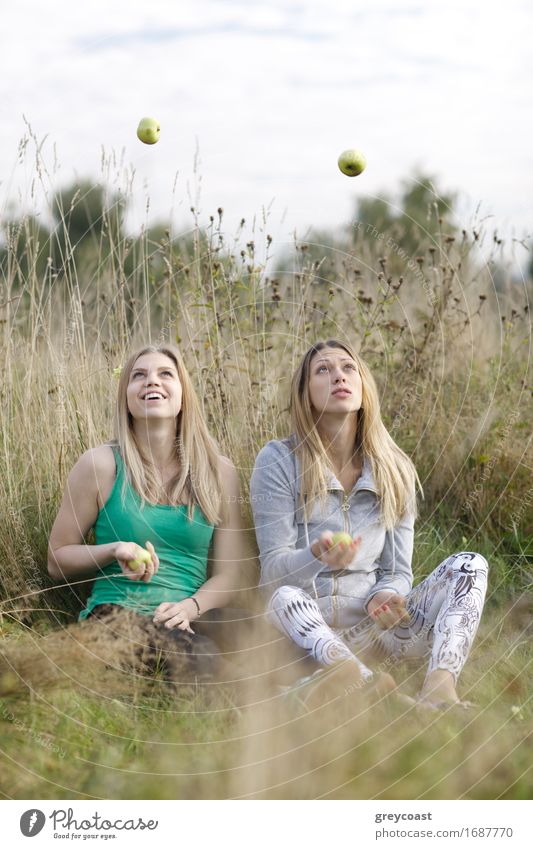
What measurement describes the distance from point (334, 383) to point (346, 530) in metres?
0.53

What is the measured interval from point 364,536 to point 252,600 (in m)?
0.51

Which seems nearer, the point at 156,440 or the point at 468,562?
the point at 468,562

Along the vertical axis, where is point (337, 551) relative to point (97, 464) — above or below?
below

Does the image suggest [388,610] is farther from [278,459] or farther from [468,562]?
[278,459]

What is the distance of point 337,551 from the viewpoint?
278 cm

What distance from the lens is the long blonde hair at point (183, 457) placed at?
3.31 metres

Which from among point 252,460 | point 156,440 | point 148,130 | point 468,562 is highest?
point 148,130

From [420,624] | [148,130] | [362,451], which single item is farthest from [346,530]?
[148,130]

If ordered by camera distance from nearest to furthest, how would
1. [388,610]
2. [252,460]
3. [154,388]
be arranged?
[388,610] → [154,388] → [252,460]

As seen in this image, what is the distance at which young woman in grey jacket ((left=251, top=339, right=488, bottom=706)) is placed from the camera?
3.08 metres

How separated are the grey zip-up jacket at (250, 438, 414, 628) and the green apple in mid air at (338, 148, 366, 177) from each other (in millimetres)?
1068

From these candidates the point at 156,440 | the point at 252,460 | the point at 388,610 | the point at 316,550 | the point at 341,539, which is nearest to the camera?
the point at 341,539

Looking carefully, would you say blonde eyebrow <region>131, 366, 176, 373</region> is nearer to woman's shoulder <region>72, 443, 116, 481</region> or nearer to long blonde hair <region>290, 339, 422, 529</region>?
woman's shoulder <region>72, 443, 116, 481</region>
